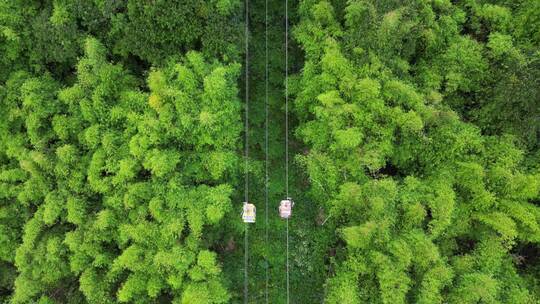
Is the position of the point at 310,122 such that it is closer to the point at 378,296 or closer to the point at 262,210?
the point at 262,210

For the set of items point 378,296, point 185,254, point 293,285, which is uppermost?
point 185,254

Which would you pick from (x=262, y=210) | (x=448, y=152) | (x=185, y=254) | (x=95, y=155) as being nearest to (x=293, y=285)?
(x=262, y=210)

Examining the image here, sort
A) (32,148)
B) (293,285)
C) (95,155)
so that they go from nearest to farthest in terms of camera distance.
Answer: (95,155) < (32,148) < (293,285)

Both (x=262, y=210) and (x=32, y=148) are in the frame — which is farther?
(x=262, y=210)

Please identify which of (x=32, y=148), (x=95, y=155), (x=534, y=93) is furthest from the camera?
(x=32, y=148)

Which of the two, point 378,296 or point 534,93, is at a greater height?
point 534,93

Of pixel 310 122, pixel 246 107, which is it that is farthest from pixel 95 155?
pixel 310 122

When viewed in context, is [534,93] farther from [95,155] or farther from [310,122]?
[95,155]
